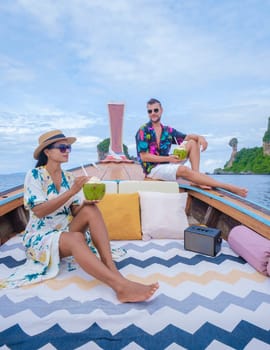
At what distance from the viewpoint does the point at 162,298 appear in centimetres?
155

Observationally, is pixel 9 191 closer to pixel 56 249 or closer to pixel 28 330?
pixel 56 249

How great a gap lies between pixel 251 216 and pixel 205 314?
0.93 m

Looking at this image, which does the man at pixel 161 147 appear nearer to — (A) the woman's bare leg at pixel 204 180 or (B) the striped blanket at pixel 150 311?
(A) the woman's bare leg at pixel 204 180

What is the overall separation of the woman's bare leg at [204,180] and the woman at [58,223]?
4.54 feet

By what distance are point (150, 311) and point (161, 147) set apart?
2283 millimetres

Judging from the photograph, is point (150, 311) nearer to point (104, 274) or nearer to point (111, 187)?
point (104, 274)

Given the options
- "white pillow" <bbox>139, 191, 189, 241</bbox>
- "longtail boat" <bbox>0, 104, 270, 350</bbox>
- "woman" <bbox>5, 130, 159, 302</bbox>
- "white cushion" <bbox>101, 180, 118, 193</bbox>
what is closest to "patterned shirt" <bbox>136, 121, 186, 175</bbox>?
"white cushion" <bbox>101, 180, 118, 193</bbox>

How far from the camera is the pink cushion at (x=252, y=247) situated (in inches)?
70.2

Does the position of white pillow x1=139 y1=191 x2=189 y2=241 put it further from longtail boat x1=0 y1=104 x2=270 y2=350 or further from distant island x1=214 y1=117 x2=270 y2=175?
distant island x1=214 y1=117 x2=270 y2=175

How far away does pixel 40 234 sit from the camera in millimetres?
1858

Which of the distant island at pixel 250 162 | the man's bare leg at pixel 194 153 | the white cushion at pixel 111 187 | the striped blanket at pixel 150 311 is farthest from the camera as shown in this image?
the distant island at pixel 250 162

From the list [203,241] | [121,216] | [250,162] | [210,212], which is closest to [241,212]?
[203,241]

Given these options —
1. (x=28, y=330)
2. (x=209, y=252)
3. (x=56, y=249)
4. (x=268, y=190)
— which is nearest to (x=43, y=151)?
(x=56, y=249)

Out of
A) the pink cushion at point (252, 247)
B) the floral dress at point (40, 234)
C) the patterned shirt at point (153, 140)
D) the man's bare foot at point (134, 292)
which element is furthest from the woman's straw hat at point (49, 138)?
the patterned shirt at point (153, 140)
